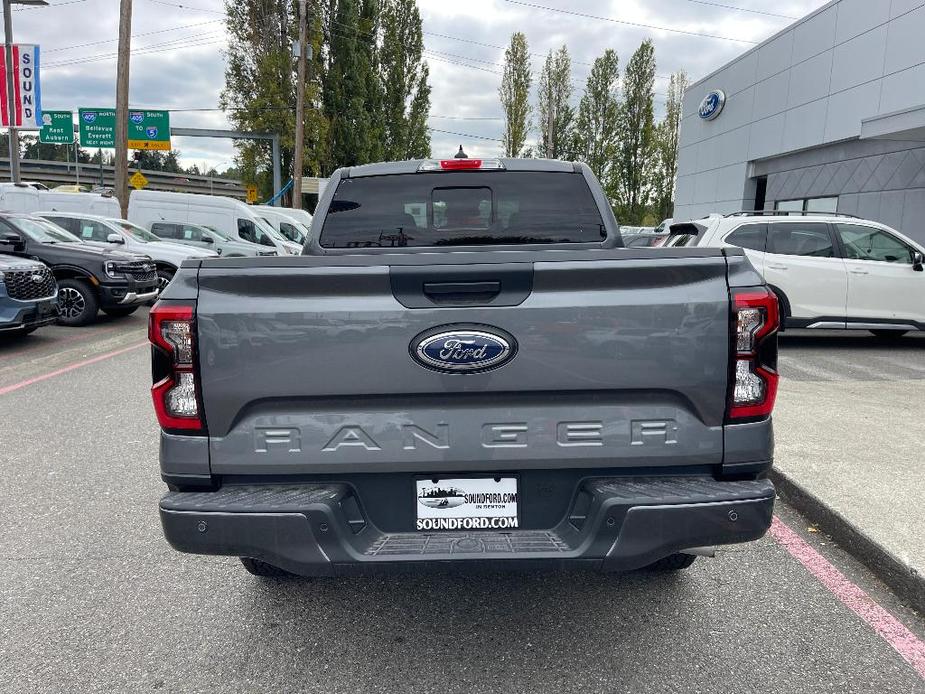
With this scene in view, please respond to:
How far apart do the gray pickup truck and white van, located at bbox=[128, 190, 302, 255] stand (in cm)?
1754

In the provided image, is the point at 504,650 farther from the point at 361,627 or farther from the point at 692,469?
the point at 692,469

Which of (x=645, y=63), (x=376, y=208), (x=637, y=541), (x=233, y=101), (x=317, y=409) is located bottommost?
(x=637, y=541)

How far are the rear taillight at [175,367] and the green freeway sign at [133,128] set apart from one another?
34.8 meters

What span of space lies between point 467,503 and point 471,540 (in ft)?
0.40

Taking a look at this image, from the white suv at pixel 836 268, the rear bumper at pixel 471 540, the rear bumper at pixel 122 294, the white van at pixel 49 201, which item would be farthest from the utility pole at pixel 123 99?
the rear bumper at pixel 471 540

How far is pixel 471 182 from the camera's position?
3797 mm

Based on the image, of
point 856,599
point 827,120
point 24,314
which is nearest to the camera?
point 856,599

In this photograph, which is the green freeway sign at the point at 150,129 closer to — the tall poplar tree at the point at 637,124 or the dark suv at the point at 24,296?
the dark suv at the point at 24,296

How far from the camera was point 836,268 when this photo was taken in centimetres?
985

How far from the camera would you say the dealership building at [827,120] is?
16000 mm

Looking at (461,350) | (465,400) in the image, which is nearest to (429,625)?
(465,400)

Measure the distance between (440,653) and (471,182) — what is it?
2390 millimetres

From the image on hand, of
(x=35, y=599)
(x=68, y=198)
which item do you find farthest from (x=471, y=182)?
(x=68, y=198)

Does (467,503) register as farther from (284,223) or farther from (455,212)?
(284,223)
